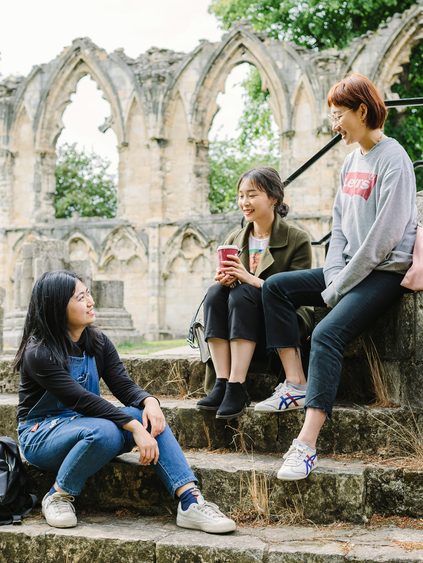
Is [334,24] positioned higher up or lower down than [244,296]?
higher up

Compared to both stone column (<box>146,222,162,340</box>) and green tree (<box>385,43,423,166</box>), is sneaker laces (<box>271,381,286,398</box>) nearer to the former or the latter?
stone column (<box>146,222,162,340</box>)

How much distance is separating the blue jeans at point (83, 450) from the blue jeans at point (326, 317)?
0.75 metres

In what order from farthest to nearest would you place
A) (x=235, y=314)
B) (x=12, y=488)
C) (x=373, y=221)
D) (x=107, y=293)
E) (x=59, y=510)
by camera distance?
(x=107, y=293), (x=235, y=314), (x=373, y=221), (x=12, y=488), (x=59, y=510)

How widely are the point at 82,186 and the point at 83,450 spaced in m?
37.7

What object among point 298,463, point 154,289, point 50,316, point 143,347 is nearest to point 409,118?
point 154,289

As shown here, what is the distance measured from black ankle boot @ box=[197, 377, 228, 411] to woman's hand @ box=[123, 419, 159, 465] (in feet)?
2.06

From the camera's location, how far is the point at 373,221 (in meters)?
4.00

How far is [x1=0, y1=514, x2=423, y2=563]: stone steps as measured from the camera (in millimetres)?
3166

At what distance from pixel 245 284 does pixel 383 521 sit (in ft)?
5.06

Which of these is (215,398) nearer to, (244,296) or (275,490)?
(244,296)

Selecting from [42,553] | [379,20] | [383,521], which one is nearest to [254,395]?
[383,521]

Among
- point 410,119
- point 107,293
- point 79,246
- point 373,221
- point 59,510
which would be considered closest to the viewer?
point 59,510

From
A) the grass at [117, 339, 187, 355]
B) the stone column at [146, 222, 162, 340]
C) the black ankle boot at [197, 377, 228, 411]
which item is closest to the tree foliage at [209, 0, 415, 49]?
the stone column at [146, 222, 162, 340]

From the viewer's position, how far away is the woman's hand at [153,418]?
3.76 m
